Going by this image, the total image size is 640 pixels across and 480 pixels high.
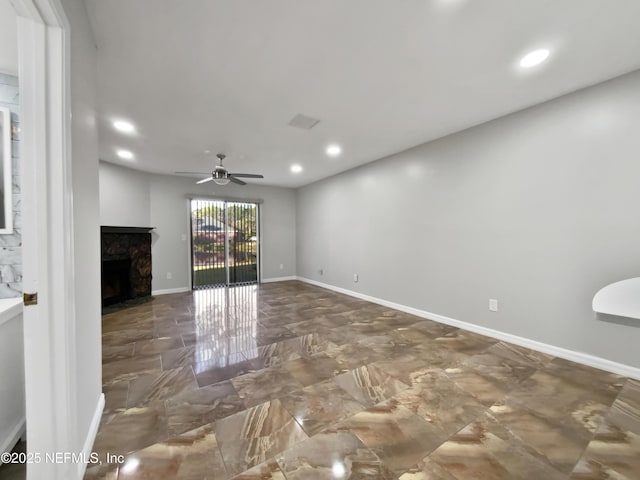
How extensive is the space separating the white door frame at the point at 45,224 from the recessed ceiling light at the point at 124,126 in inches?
91.6

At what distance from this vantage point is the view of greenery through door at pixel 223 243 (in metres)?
5.85

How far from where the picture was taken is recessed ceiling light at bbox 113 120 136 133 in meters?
2.94

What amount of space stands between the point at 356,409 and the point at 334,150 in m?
3.37

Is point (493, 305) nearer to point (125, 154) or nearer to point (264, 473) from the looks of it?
point (264, 473)

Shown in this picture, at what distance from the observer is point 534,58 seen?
190 centimetres

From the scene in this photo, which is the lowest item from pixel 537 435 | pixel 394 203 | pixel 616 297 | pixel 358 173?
pixel 537 435

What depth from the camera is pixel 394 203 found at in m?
4.10

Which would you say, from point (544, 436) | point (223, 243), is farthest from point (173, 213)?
point (544, 436)

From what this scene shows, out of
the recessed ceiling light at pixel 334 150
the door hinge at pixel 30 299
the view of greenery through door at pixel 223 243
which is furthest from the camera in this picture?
the view of greenery through door at pixel 223 243

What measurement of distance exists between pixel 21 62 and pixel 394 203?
394 centimetres

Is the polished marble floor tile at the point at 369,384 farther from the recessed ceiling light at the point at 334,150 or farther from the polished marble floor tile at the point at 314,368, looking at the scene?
the recessed ceiling light at the point at 334,150

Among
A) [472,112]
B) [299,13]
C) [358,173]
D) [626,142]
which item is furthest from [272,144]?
[626,142]

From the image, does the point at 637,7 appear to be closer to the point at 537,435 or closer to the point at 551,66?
the point at 551,66

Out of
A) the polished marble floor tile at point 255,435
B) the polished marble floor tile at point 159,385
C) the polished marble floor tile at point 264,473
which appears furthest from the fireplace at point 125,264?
the polished marble floor tile at point 264,473
